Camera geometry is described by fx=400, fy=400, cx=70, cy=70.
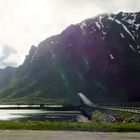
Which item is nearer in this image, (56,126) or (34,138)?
(34,138)

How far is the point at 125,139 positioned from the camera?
Answer: 18094 millimetres

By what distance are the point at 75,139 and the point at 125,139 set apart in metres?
2.39

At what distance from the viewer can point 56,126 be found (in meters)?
25.4

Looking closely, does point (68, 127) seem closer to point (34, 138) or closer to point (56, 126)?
point (56, 126)

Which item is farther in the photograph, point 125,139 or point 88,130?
point 88,130

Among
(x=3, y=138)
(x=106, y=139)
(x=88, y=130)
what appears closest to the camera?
(x=3, y=138)

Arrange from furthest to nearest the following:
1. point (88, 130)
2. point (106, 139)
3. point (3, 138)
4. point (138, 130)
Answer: point (138, 130) → point (88, 130) → point (106, 139) → point (3, 138)

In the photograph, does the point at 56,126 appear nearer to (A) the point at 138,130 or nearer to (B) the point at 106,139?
(A) the point at 138,130

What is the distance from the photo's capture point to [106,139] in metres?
18.0

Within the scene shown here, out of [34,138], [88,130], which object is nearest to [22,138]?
[34,138]

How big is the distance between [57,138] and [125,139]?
3094 mm

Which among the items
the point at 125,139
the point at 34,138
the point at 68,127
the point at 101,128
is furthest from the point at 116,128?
the point at 34,138

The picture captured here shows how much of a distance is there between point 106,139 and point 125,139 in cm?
88

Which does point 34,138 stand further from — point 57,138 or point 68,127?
point 68,127
